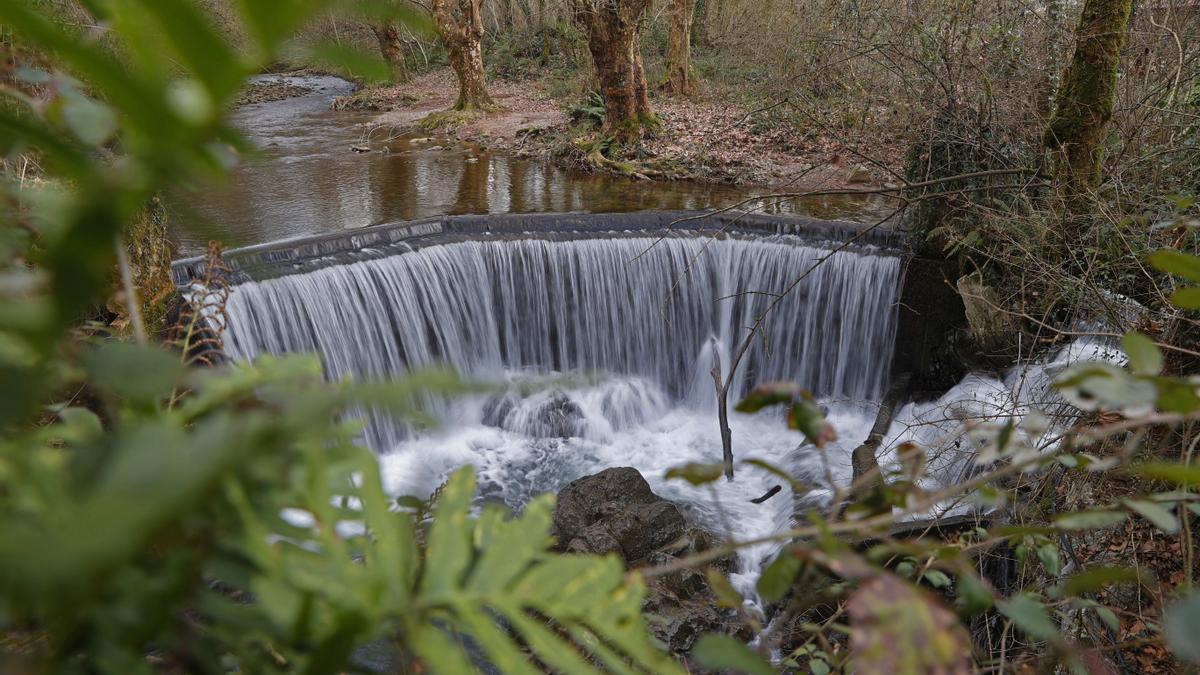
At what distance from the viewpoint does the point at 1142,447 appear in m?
3.22

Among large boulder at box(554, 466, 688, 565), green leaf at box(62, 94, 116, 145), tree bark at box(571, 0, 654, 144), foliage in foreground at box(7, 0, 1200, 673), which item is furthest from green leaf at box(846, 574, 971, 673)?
tree bark at box(571, 0, 654, 144)

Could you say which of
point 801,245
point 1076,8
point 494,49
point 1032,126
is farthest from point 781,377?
point 494,49

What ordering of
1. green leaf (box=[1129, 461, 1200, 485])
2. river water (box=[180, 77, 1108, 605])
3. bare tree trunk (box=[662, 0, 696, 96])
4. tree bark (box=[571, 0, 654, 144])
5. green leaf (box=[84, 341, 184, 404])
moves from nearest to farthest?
green leaf (box=[84, 341, 184, 404]), green leaf (box=[1129, 461, 1200, 485]), river water (box=[180, 77, 1108, 605]), tree bark (box=[571, 0, 654, 144]), bare tree trunk (box=[662, 0, 696, 96])

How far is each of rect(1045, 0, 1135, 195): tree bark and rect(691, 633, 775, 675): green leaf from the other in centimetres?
522

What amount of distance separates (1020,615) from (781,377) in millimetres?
7338

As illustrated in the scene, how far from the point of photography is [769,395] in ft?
2.86

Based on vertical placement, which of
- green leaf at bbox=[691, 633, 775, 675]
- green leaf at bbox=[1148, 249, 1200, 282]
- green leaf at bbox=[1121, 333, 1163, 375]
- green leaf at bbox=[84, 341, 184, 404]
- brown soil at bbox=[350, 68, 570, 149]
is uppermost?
brown soil at bbox=[350, 68, 570, 149]

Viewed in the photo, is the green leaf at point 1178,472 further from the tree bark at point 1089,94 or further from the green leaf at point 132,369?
the tree bark at point 1089,94

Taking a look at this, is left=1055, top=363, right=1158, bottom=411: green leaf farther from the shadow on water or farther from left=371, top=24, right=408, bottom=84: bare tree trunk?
left=371, top=24, right=408, bottom=84: bare tree trunk

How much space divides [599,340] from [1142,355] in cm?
748

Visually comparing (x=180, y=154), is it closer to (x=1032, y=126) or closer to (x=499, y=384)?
(x=499, y=384)

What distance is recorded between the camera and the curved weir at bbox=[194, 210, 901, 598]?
21.7ft

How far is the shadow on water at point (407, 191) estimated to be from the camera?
8516 millimetres

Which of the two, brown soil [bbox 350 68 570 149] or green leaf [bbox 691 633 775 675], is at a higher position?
brown soil [bbox 350 68 570 149]
